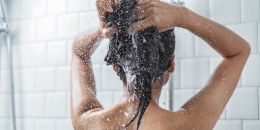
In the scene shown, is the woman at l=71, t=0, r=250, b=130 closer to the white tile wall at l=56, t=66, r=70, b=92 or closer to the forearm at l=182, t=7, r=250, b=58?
the forearm at l=182, t=7, r=250, b=58

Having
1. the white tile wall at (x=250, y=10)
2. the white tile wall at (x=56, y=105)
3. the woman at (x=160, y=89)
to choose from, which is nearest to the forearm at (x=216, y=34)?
the woman at (x=160, y=89)

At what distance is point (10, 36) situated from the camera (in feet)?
6.02

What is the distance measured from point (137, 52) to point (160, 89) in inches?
6.8

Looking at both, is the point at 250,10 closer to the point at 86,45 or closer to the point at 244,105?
the point at 244,105

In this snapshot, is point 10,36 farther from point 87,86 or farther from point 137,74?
point 137,74

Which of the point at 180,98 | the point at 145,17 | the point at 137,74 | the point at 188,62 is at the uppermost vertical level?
the point at 145,17

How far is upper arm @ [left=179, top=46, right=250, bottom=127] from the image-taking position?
105 centimetres

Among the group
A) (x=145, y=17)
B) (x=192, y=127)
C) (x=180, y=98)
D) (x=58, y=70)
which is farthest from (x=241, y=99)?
(x=58, y=70)

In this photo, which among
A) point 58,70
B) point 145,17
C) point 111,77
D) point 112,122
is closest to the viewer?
point 145,17

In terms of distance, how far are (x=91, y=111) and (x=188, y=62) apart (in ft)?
1.42

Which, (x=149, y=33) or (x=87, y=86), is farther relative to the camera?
(x=87, y=86)

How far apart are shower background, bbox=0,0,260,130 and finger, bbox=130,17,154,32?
0.54m

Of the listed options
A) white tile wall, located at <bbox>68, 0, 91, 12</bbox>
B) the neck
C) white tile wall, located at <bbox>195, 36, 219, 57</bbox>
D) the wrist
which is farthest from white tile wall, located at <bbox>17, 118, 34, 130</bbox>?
the wrist

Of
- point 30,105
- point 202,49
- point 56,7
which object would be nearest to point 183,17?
point 202,49
